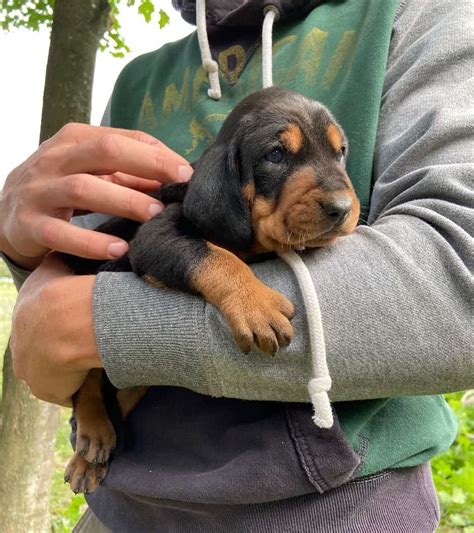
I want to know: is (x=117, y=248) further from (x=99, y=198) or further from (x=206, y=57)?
(x=206, y=57)

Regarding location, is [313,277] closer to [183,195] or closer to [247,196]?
[247,196]

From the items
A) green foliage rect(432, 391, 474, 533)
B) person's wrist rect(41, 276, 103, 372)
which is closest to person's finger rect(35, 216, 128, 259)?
person's wrist rect(41, 276, 103, 372)

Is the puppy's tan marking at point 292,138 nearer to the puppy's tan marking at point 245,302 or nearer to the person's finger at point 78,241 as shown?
the puppy's tan marking at point 245,302

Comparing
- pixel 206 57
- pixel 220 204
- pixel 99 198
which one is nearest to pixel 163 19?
pixel 206 57

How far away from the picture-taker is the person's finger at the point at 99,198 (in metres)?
1.75

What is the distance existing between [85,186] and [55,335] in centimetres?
49

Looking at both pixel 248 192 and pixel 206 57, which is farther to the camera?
pixel 206 57

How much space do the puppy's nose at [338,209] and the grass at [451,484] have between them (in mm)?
2248

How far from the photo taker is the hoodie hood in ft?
6.36

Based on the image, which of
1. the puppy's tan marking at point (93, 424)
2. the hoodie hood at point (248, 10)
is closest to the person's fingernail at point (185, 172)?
the hoodie hood at point (248, 10)

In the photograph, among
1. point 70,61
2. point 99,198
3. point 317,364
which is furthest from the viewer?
point 70,61

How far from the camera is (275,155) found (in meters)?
1.70

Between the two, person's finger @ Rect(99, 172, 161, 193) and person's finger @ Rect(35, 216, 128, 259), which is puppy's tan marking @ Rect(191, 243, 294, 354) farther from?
person's finger @ Rect(99, 172, 161, 193)

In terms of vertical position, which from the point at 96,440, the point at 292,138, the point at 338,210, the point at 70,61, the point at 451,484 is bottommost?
the point at 451,484
